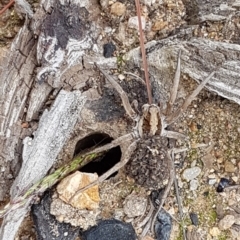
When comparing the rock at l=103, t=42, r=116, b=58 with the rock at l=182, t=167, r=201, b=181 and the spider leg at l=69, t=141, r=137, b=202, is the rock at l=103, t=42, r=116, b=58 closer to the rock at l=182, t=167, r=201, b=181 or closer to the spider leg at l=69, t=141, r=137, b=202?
the spider leg at l=69, t=141, r=137, b=202

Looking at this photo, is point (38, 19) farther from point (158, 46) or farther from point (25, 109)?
point (158, 46)

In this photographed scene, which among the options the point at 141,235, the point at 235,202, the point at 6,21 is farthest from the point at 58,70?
the point at 235,202

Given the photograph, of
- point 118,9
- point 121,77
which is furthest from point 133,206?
point 118,9

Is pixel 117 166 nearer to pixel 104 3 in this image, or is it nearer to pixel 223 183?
pixel 223 183

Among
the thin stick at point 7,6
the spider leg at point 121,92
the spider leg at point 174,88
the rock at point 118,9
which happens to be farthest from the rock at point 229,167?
the thin stick at point 7,6

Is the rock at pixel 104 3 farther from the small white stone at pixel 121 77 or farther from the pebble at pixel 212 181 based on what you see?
the pebble at pixel 212 181

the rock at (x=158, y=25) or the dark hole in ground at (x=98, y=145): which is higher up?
the rock at (x=158, y=25)
